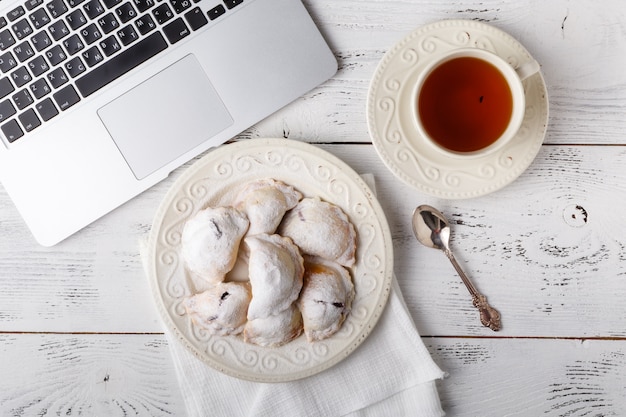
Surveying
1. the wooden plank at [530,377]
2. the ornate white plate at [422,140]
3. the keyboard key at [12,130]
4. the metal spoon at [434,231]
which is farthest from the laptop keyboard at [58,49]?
the wooden plank at [530,377]

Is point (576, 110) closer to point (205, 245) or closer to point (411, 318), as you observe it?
point (411, 318)

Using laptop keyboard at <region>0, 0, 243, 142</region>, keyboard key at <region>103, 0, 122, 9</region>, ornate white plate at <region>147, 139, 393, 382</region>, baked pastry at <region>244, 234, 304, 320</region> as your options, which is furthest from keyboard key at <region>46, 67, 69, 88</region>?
baked pastry at <region>244, 234, 304, 320</region>

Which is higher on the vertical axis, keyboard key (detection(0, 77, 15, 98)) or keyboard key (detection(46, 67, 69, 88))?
keyboard key (detection(0, 77, 15, 98))

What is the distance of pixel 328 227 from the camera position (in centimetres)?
80

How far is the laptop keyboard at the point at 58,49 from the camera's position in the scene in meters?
0.80

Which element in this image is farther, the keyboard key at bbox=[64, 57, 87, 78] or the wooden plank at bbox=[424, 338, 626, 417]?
the wooden plank at bbox=[424, 338, 626, 417]

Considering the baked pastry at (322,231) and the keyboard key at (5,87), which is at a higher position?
the keyboard key at (5,87)

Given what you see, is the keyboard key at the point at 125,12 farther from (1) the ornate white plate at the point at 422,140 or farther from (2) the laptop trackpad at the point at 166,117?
(1) the ornate white plate at the point at 422,140

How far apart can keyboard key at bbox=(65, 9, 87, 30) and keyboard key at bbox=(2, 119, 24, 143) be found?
0.15 m

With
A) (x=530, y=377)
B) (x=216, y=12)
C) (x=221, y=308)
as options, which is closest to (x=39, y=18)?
(x=216, y=12)

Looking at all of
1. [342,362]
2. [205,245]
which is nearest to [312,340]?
[342,362]

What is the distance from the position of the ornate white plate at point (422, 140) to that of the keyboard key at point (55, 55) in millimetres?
414

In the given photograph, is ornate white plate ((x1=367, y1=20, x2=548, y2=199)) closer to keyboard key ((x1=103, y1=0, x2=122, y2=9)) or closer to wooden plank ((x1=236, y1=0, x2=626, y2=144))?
wooden plank ((x1=236, y1=0, x2=626, y2=144))

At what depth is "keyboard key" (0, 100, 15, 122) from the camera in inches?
31.3
